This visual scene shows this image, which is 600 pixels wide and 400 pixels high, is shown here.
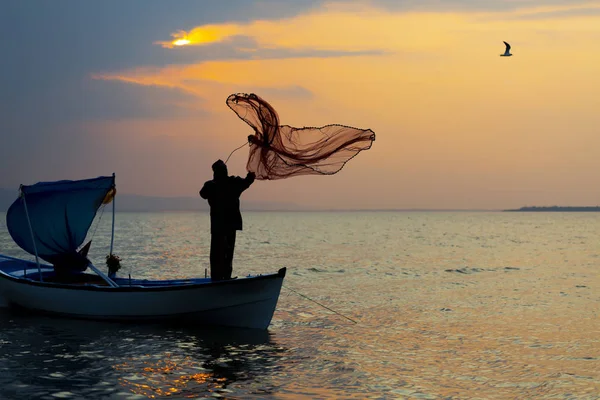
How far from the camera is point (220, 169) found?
54.8 ft

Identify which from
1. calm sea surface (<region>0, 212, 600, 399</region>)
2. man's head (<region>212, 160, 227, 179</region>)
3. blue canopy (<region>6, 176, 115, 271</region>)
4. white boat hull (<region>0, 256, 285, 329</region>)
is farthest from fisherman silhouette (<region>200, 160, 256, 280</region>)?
blue canopy (<region>6, 176, 115, 271</region>)

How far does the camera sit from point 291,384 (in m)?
12.7

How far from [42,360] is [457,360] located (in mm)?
8610

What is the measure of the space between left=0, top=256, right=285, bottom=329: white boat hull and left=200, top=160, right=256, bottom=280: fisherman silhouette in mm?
830

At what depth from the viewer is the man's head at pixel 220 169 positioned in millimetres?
16719

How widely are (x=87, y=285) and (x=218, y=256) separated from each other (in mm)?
3847

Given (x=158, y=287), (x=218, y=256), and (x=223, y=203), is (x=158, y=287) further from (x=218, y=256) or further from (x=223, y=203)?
(x=223, y=203)

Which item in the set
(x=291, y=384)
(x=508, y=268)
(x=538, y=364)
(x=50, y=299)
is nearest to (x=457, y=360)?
(x=538, y=364)

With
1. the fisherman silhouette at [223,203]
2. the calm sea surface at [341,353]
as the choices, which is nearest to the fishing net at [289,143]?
the fisherman silhouette at [223,203]

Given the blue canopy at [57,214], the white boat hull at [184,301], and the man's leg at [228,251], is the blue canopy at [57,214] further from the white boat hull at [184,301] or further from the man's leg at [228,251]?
the man's leg at [228,251]

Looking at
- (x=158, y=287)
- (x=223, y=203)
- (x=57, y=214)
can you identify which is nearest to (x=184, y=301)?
(x=158, y=287)

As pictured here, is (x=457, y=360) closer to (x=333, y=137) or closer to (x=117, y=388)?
(x=333, y=137)

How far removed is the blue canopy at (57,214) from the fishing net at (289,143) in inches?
216

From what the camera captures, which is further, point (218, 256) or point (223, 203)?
point (218, 256)
